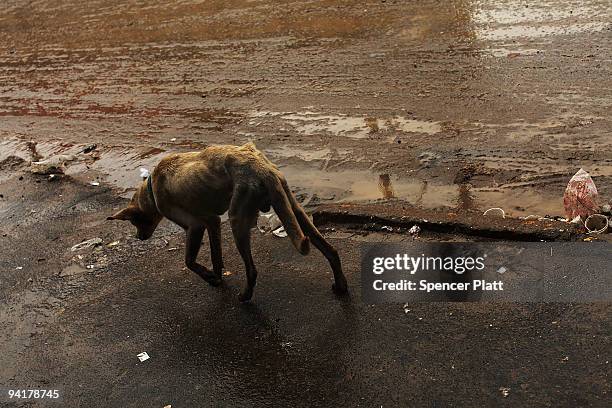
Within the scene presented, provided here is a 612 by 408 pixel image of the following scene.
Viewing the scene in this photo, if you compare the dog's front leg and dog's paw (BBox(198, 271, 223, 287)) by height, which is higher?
the dog's front leg

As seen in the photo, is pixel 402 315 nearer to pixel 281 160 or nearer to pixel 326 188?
pixel 326 188

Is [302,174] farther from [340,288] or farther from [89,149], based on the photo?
[89,149]

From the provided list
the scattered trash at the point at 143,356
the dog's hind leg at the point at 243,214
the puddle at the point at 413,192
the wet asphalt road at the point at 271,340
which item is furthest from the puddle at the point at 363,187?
the scattered trash at the point at 143,356

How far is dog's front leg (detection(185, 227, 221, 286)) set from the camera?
5.67m

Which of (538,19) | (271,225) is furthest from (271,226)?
(538,19)

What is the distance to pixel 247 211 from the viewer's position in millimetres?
5094

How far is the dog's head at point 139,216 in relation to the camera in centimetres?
600

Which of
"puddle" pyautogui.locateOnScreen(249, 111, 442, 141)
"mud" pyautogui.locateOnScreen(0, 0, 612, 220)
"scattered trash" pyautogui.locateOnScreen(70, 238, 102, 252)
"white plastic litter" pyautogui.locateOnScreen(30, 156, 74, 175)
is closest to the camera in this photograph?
"scattered trash" pyautogui.locateOnScreen(70, 238, 102, 252)

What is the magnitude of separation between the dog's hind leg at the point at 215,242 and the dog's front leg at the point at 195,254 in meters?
0.08

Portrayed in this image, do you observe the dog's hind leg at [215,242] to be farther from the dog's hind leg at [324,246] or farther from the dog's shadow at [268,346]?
the dog's hind leg at [324,246]

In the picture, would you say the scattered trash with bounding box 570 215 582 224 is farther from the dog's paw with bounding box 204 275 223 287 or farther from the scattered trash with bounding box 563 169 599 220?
the dog's paw with bounding box 204 275 223 287

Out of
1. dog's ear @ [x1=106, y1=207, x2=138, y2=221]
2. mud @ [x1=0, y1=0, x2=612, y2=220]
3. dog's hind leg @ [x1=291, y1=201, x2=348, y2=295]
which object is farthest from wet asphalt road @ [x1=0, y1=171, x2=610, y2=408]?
mud @ [x1=0, y1=0, x2=612, y2=220]

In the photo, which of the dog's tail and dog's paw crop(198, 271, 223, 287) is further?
dog's paw crop(198, 271, 223, 287)

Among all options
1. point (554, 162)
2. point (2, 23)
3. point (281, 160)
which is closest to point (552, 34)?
point (554, 162)
